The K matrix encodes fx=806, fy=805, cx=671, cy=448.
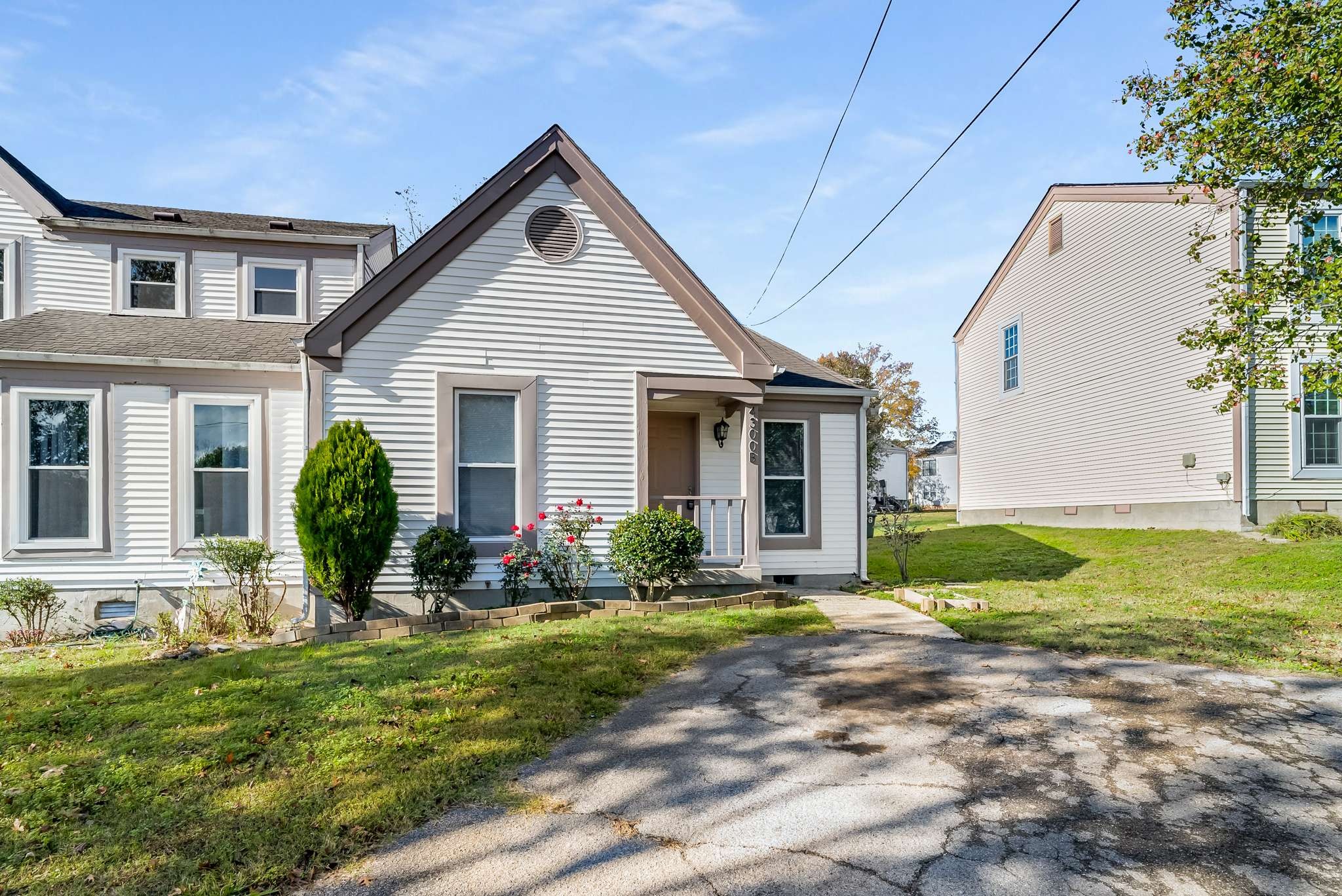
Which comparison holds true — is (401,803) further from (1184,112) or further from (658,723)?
(1184,112)

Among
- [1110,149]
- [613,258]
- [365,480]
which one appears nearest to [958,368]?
[1110,149]

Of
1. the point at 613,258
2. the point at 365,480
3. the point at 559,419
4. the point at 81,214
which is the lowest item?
the point at 365,480

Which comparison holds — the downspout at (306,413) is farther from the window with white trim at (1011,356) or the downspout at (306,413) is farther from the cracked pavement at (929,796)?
the window with white trim at (1011,356)

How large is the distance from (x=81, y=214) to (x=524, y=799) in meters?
13.4

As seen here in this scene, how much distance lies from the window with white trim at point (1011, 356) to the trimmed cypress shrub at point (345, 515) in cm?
1868

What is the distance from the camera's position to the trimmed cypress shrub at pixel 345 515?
8.71 m

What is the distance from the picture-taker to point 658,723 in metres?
5.21

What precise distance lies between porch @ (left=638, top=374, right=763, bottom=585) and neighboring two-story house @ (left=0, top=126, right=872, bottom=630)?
0.18 feet

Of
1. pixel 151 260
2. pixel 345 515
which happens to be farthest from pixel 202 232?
pixel 345 515

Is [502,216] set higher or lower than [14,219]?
lower

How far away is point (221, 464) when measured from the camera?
419 inches

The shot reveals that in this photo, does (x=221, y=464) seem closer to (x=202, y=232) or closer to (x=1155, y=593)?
(x=202, y=232)

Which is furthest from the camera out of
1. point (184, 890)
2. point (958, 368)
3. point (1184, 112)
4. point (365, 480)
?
point (958, 368)

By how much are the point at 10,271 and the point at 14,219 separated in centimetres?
81
